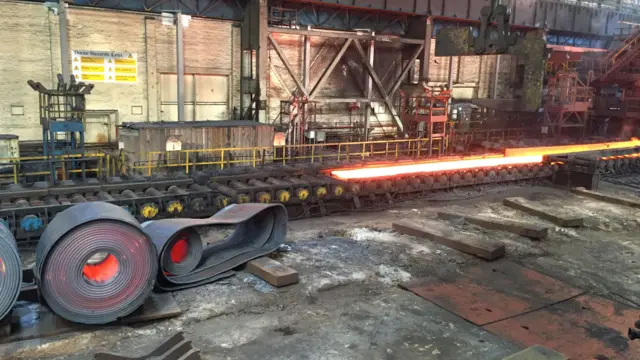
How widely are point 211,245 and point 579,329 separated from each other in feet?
20.6

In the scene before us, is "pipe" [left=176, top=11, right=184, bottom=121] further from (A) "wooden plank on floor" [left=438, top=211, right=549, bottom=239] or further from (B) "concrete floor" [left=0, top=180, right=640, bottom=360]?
(A) "wooden plank on floor" [left=438, top=211, right=549, bottom=239]

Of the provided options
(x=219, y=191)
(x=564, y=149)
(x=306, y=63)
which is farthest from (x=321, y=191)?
(x=564, y=149)

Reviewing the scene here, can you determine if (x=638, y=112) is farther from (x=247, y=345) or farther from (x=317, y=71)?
(x=247, y=345)

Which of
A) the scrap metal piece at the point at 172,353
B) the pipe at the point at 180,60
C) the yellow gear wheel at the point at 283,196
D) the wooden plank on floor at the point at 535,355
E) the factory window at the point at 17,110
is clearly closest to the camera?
the wooden plank on floor at the point at 535,355

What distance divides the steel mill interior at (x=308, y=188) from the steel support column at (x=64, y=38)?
0.23ft

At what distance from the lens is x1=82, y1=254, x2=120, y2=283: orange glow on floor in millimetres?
7255

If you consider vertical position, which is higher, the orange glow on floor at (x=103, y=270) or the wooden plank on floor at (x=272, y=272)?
the orange glow on floor at (x=103, y=270)

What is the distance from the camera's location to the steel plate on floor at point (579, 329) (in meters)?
6.81

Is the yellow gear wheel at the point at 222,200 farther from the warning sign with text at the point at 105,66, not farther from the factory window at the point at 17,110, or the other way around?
the factory window at the point at 17,110

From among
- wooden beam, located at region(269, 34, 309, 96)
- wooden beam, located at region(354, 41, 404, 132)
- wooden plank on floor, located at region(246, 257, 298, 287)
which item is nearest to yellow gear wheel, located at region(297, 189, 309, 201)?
wooden plank on floor, located at region(246, 257, 298, 287)

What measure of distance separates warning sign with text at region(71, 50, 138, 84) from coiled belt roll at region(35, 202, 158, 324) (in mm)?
13007


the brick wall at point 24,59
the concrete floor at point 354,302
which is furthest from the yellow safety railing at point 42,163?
the concrete floor at point 354,302

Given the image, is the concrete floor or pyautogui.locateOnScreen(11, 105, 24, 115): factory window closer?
the concrete floor

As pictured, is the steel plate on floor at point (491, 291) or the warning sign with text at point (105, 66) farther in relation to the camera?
the warning sign with text at point (105, 66)
